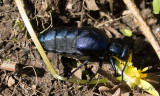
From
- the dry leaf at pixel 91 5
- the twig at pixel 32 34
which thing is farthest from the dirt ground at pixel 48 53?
the twig at pixel 32 34

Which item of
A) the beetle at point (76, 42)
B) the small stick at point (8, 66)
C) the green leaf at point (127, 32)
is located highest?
the green leaf at point (127, 32)

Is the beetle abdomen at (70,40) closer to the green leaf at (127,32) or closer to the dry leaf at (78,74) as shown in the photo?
the dry leaf at (78,74)

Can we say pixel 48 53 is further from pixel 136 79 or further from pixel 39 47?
pixel 136 79

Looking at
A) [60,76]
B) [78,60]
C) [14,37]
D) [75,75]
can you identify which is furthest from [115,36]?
[14,37]

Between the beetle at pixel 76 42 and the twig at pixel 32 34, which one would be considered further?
the beetle at pixel 76 42

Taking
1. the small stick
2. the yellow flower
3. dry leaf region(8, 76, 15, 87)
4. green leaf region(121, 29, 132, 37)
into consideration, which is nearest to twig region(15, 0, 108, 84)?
the yellow flower

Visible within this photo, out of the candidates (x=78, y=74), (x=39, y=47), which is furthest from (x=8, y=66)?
(x=78, y=74)

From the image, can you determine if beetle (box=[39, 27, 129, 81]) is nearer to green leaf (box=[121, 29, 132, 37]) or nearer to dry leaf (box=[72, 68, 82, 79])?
dry leaf (box=[72, 68, 82, 79])
